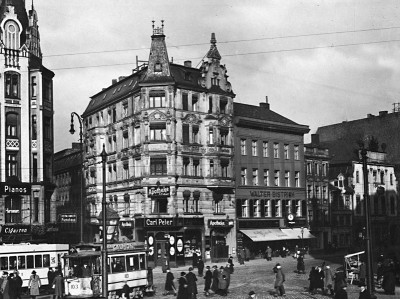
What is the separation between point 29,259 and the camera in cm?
3538

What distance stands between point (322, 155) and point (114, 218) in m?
28.0

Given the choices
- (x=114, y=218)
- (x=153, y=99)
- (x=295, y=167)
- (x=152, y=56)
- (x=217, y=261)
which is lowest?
(x=217, y=261)

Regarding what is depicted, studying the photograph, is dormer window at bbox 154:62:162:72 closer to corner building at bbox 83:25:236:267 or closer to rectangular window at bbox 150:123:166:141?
corner building at bbox 83:25:236:267

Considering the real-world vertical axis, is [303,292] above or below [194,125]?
below

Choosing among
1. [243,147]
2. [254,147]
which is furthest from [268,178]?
[243,147]

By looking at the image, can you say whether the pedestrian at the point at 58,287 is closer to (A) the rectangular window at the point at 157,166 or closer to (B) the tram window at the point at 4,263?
(B) the tram window at the point at 4,263

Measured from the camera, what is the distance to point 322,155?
237ft

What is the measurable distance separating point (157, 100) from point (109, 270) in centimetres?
2717

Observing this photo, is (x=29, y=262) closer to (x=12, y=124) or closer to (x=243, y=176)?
(x=12, y=124)

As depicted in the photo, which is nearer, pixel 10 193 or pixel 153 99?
pixel 10 193

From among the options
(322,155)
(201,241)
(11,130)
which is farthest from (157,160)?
(322,155)

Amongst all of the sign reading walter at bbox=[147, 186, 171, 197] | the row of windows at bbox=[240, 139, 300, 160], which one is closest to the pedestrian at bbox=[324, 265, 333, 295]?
the sign reading walter at bbox=[147, 186, 171, 197]

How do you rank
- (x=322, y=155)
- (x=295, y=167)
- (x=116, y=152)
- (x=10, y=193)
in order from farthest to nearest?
(x=322, y=155), (x=295, y=167), (x=116, y=152), (x=10, y=193)

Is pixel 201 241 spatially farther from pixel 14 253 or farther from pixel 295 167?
pixel 14 253
